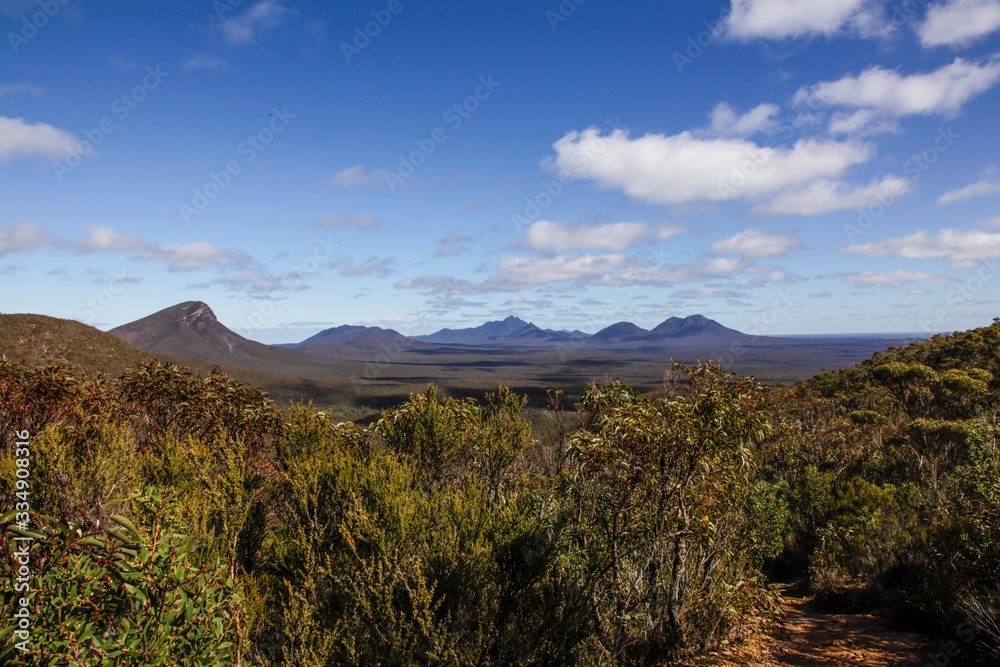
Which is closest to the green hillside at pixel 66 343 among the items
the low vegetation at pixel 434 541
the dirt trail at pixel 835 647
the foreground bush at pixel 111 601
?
the low vegetation at pixel 434 541

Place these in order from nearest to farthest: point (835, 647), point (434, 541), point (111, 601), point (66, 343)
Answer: point (111, 601) → point (434, 541) → point (835, 647) → point (66, 343)

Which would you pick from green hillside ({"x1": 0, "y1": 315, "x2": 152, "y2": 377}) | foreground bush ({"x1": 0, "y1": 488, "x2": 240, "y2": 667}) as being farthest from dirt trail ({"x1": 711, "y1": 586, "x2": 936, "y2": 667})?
green hillside ({"x1": 0, "y1": 315, "x2": 152, "y2": 377})

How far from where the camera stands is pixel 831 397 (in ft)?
104

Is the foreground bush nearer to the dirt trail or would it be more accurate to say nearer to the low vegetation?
the low vegetation

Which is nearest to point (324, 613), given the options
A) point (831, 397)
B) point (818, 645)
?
point (818, 645)

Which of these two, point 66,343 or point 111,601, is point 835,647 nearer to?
point 111,601

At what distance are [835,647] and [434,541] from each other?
8213 mm

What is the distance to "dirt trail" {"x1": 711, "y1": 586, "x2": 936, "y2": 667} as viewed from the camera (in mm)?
8414

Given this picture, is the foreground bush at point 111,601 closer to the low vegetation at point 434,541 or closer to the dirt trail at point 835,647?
the low vegetation at point 434,541

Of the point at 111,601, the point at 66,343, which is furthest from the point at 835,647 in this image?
the point at 66,343

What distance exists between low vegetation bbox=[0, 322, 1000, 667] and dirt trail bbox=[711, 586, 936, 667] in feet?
1.51

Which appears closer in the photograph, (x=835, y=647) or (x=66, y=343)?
(x=835, y=647)

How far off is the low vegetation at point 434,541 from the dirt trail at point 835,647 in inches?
18.2

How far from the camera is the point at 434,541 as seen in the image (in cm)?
589
